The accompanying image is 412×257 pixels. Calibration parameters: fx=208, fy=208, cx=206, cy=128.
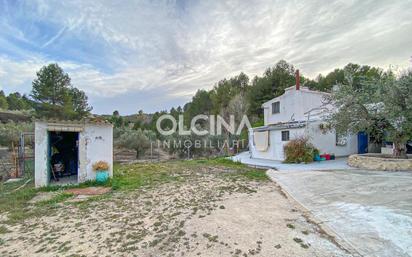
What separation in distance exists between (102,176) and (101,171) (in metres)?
0.22

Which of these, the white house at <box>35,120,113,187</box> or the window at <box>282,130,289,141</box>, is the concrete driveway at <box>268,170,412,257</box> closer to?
the window at <box>282,130,289,141</box>

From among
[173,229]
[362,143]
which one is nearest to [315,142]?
[362,143]

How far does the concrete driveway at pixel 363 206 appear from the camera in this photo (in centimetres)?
343

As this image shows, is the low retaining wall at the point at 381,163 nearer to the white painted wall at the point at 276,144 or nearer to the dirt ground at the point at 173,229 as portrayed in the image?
the white painted wall at the point at 276,144

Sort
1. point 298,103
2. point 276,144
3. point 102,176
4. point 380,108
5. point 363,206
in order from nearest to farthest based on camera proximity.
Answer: point 363,206
point 102,176
point 380,108
point 276,144
point 298,103

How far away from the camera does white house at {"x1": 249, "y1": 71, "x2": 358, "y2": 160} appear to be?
44.1 feet

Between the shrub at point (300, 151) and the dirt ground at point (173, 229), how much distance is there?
21.6 ft

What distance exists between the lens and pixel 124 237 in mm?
3939

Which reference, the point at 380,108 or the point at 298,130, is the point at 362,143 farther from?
the point at 380,108

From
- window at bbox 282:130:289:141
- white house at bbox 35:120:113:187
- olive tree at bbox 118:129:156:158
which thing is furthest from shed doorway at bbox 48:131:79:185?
window at bbox 282:130:289:141

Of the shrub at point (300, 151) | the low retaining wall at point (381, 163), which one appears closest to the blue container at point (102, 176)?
the shrub at point (300, 151)

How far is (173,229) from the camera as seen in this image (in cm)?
425

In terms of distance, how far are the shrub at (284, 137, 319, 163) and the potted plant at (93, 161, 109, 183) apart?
10.3 m

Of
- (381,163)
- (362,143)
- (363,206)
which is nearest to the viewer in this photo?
(363,206)
